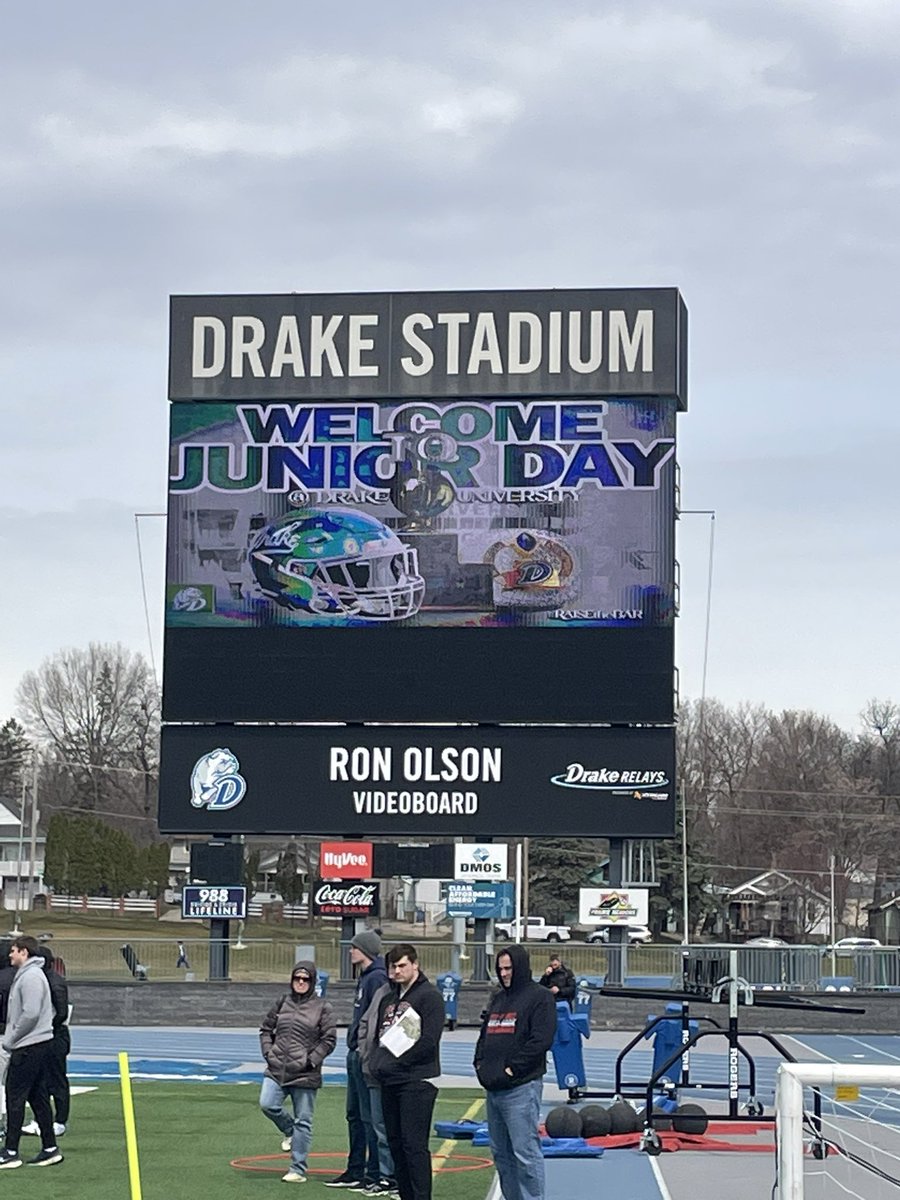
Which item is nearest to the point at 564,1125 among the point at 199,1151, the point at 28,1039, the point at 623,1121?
the point at 623,1121

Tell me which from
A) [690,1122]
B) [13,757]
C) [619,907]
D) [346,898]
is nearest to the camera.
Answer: [690,1122]

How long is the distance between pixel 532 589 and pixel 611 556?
145cm

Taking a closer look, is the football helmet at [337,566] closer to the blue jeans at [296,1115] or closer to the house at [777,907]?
the blue jeans at [296,1115]

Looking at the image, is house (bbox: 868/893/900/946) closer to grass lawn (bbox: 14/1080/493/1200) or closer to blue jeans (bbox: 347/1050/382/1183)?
grass lawn (bbox: 14/1080/493/1200)

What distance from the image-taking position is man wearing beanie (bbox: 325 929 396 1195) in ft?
44.9

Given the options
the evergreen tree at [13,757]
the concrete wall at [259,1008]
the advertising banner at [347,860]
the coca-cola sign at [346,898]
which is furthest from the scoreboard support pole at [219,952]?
the evergreen tree at [13,757]

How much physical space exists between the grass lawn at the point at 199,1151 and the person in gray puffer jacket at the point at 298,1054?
1.19 ft

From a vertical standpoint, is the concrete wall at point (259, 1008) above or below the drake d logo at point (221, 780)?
below

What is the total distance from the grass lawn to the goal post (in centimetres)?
466

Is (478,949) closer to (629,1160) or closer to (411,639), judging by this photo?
(411,639)

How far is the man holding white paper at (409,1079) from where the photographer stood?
1186cm

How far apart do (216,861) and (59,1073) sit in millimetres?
18474

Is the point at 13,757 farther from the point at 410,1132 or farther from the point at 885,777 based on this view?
the point at 410,1132

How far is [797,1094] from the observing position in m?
9.38
